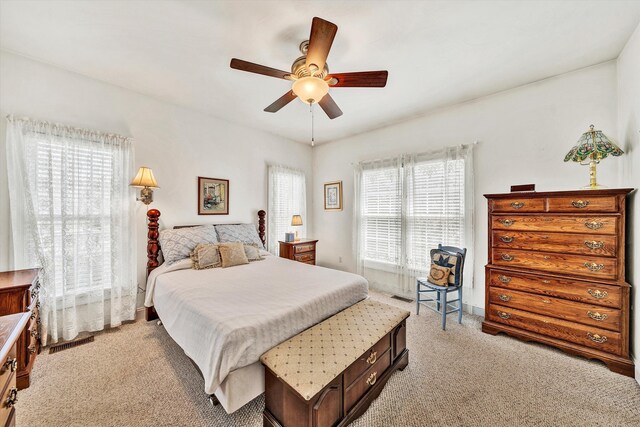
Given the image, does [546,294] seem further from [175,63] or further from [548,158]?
[175,63]

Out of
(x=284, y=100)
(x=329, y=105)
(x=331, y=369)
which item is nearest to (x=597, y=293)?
(x=331, y=369)

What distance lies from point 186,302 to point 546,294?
338cm

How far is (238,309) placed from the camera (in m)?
1.81

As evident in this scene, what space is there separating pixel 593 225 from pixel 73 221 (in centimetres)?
515

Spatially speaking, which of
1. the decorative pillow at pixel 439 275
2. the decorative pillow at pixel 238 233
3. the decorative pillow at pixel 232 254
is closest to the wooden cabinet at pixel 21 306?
the decorative pillow at pixel 232 254

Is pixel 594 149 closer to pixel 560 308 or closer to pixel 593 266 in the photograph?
pixel 593 266

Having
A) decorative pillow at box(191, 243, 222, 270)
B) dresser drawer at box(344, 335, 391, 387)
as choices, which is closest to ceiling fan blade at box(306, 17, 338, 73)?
dresser drawer at box(344, 335, 391, 387)

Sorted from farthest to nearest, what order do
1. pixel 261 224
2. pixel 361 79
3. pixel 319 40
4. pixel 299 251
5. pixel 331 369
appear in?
pixel 299 251, pixel 261 224, pixel 361 79, pixel 319 40, pixel 331 369

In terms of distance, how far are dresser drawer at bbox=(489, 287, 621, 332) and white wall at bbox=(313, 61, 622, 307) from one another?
589mm

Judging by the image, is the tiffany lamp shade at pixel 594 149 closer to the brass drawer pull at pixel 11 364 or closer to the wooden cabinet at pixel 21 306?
the brass drawer pull at pixel 11 364

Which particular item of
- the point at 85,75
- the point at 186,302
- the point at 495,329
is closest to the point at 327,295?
the point at 186,302

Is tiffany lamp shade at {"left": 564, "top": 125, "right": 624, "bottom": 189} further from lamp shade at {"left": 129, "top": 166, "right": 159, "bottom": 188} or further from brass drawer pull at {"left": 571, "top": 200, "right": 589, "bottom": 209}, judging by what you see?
lamp shade at {"left": 129, "top": 166, "right": 159, "bottom": 188}

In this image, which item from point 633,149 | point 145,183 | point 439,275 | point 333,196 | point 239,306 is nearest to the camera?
point 239,306

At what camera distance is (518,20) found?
194cm
